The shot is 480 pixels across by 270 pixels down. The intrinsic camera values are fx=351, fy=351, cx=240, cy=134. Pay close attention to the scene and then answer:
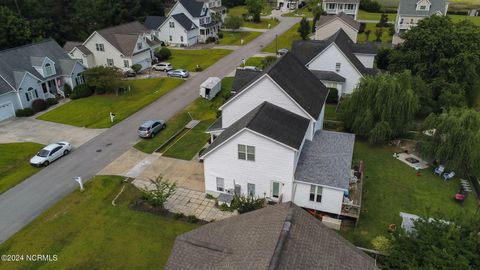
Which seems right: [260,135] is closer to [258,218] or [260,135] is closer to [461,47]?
[258,218]

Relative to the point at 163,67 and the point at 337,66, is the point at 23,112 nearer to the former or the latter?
the point at 163,67

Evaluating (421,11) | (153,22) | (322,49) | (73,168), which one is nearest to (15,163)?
(73,168)

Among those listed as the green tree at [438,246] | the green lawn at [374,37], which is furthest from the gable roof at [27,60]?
the green lawn at [374,37]

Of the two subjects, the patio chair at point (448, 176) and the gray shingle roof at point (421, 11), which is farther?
the gray shingle roof at point (421, 11)

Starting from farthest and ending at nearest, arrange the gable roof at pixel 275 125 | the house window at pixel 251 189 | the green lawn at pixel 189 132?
the green lawn at pixel 189 132
the house window at pixel 251 189
the gable roof at pixel 275 125

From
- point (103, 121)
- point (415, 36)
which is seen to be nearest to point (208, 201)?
point (103, 121)

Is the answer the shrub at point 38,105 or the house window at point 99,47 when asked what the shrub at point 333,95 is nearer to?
the shrub at point 38,105

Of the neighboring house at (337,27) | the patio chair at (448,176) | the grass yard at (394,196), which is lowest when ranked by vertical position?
the grass yard at (394,196)

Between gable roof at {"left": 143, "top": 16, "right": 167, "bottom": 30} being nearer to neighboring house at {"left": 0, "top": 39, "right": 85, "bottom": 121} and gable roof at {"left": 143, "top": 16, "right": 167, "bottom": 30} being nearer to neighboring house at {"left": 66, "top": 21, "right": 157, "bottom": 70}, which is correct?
neighboring house at {"left": 66, "top": 21, "right": 157, "bottom": 70}
